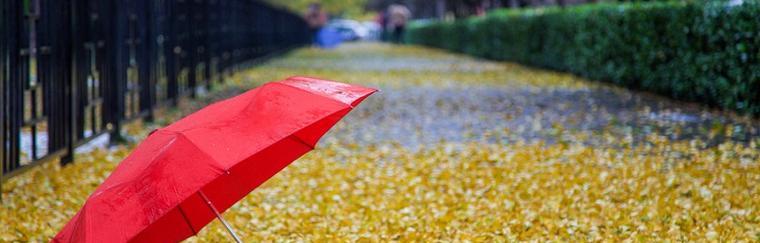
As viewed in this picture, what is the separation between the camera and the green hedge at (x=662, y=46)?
37.0 feet

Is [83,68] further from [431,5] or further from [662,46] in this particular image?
[431,5]

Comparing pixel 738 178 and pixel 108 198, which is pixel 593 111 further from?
pixel 108 198

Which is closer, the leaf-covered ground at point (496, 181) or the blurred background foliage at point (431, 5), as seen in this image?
the leaf-covered ground at point (496, 181)

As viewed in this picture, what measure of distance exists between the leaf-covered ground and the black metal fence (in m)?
0.28

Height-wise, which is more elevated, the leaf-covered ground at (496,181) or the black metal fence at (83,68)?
the black metal fence at (83,68)

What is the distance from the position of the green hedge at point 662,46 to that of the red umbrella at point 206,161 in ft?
24.7

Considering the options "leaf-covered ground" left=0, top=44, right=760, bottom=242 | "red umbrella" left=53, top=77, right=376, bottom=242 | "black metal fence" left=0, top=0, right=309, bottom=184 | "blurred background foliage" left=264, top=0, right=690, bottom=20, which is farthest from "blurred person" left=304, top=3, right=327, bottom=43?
"red umbrella" left=53, top=77, right=376, bottom=242

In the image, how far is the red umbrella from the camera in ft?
12.5

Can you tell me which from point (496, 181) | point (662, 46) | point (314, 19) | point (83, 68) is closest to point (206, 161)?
point (496, 181)

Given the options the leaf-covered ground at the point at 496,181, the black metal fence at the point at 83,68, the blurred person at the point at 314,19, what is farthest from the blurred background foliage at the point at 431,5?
the leaf-covered ground at the point at 496,181

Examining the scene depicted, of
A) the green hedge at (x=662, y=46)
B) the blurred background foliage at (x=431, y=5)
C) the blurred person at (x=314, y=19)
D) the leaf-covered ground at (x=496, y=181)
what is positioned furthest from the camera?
the blurred person at (x=314, y=19)

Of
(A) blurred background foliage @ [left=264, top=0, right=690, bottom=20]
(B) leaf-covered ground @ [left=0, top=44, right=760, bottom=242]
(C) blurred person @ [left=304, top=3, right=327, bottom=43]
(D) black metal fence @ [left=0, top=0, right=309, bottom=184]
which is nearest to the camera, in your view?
(B) leaf-covered ground @ [left=0, top=44, right=760, bottom=242]

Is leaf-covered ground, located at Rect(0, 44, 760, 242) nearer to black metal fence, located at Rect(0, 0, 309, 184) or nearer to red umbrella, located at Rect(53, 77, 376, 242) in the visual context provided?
black metal fence, located at Rect(0, 0, 309, 184)

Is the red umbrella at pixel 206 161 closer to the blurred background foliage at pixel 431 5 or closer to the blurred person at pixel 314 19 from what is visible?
the blurred background foliage at pixel 431 5
